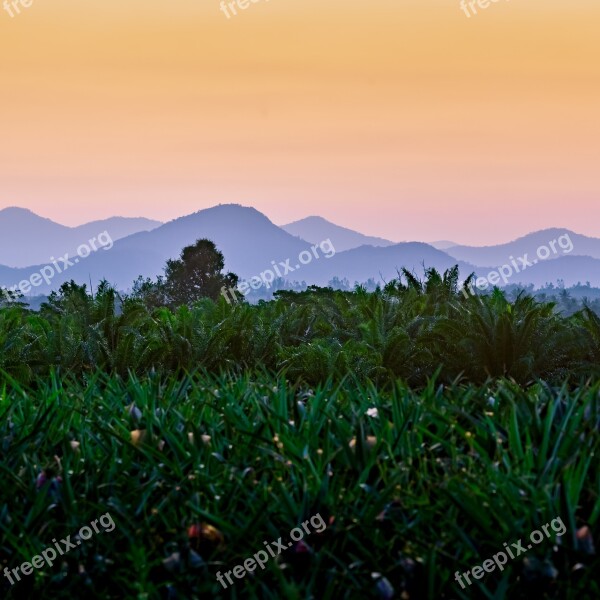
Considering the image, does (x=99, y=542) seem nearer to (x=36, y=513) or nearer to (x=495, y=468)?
(x=36, y=513)

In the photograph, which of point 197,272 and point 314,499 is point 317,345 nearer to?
point 314,499

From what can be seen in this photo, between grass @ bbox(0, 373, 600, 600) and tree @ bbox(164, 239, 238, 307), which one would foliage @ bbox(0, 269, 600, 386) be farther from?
tree @ bbox(164, 239, 238, 307)

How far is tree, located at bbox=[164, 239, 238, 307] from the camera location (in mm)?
33969

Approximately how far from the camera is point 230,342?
36.7ft

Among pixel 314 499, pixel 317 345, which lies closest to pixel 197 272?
pixel 317 345

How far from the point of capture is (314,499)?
4.23m

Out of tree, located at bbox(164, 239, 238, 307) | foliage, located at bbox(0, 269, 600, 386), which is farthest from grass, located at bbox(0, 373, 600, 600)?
tree, located at bbox(164, 239, 238, 307)

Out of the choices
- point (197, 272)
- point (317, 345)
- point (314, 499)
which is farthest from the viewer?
point (197, 272)

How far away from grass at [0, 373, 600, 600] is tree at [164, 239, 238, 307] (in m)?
28.5

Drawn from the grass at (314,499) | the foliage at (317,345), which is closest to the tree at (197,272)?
the foliage at (317,345)

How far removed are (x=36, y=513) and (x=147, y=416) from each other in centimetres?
99

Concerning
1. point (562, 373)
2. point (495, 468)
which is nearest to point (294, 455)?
point (495, 468)

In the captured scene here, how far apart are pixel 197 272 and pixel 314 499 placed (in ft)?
102

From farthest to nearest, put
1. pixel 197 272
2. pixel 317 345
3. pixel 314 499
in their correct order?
pixel 197 272
pixel 317 345
pixel 314 499
